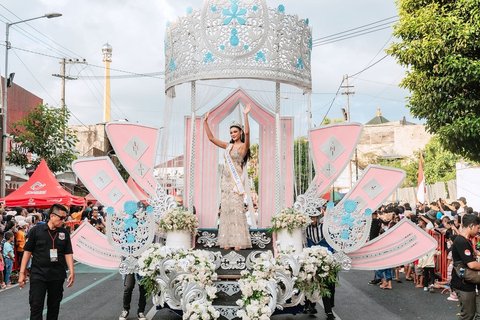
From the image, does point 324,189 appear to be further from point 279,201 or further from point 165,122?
point 165,122

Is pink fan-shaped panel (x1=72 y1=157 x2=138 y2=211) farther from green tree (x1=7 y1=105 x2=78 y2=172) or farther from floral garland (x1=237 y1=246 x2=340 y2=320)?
green tree (x1=7 y1=105 x2=78 y2=172)

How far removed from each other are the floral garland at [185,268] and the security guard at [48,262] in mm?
1027

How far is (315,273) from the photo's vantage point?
755cm

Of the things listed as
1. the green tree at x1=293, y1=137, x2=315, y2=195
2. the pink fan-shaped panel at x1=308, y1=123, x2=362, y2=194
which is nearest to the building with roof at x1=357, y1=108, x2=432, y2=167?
the green tree at x1=293, y1=137, x2=315, y2=195

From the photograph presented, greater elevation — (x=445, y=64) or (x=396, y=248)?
(x=445, y=64)

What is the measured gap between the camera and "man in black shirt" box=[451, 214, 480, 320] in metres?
6.39

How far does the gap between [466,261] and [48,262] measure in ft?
16.1

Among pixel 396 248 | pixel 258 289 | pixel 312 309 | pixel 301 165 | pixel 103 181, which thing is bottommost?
pixel 312 309

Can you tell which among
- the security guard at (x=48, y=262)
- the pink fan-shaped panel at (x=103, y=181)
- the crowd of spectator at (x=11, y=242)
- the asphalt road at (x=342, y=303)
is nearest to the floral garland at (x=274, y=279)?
the asphalt road at (x=342, y=303)

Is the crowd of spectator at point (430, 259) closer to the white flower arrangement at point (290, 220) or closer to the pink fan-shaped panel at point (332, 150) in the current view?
the pink fan-shaped panel at point (332, 150)

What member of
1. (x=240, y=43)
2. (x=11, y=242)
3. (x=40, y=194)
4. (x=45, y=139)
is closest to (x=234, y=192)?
(x=240, y=43)

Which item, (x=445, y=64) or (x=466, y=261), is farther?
(x=445, y=64)

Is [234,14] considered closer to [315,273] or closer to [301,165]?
[301,165]

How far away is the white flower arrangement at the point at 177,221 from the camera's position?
8195 mm
